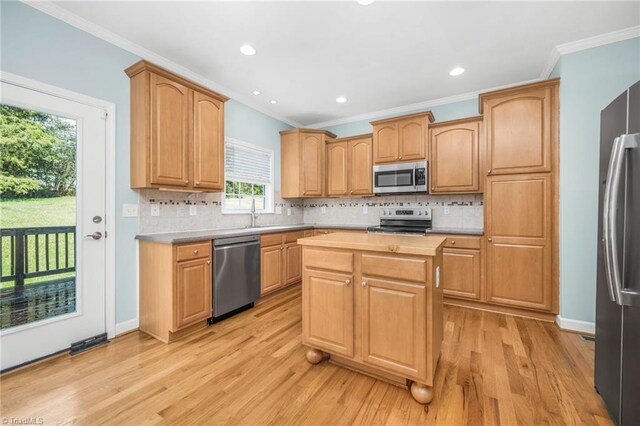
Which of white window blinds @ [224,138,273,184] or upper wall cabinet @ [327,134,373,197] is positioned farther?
upper wall cabinet @ [327,134,373,197]

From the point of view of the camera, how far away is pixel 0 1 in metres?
1.90

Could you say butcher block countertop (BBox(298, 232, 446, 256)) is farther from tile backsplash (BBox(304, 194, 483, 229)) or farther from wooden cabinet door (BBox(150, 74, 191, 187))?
tile backsplash (BBox(304, 194, 483, 229))

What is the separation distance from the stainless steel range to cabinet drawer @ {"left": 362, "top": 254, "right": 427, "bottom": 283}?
216cm

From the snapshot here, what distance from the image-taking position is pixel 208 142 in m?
3.03

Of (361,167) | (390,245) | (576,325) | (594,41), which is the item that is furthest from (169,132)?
(576,325)

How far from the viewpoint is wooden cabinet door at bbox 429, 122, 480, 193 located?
134 inches

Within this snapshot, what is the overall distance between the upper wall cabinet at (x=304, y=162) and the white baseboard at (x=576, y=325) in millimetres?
3414

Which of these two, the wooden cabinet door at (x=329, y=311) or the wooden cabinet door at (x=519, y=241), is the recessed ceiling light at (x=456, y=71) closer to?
the wooden cabinet door at (x=519, y=241)

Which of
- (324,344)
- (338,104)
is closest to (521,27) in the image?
(338,104)

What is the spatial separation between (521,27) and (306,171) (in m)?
3.15

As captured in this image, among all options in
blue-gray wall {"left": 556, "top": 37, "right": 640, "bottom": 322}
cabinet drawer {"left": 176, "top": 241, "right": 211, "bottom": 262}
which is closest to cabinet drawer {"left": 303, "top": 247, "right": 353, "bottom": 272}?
cabinet drawer {"left": 176, "top": 241, "right": 211, "bottom": 262}

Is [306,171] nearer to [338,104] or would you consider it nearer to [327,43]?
[338,104]

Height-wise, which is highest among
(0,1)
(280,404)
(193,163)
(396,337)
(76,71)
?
(0,1)

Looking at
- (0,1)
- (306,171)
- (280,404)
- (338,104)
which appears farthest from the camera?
(306,171)
